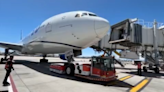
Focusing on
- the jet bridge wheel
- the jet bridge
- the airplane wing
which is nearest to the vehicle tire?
the jet bridge wheel

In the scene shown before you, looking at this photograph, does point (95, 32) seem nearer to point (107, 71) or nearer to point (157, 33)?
point (107, 71)

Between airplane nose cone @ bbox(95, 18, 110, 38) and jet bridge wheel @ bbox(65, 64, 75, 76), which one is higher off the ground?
airplane nose cone @ bbox(95, 18, 110, 38)

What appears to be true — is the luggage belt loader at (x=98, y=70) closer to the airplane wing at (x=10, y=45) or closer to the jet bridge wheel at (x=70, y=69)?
the jet bridge wheel at (x=70, y=69)

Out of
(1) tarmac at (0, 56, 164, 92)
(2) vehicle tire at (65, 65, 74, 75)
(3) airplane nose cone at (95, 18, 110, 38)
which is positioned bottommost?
(1) tarmac at (0, 56, 164, 92)

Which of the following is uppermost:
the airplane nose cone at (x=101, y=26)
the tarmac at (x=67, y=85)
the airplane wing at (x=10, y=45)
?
the airplane nose cone at (x=101, y=26)

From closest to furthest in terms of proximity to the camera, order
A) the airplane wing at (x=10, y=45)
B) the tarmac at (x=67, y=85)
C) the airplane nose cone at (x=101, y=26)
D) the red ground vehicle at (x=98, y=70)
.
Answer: the tarmac at (x=67, y=85) < the red ground vehicle at (x=98, y=70) < the airplane nose cone at (x=101, y=26) < the airplane wing at (x=10, y=45)

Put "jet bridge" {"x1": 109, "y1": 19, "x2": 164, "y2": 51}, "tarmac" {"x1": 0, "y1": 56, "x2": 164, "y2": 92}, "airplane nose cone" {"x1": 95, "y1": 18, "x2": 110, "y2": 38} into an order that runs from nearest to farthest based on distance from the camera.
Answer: "tarmac" {"x1": 0, "y1": 56, "x2": 164, "y2": 92} → "airplane nose cone" {"x1": 95, "y1": 18, "x2": 110, "y2": 38} → "jet bridge" {"x1": 109, "y1": 19, "x2": 164, "y2": 51}

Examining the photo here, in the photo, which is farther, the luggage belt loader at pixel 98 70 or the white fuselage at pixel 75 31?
the white fuselage at pixel 75 31

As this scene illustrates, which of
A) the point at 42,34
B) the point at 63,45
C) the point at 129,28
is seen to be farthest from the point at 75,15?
the point at 129,28

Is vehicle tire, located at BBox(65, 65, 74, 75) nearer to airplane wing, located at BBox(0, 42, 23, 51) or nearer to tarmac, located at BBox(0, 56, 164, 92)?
tarmac, located at BBox(0, 56, 164, 92)

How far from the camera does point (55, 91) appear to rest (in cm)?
602

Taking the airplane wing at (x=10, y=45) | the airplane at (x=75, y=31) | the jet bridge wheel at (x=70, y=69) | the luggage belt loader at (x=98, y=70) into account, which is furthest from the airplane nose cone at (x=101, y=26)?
the airplane wing at (x=10, y=45)

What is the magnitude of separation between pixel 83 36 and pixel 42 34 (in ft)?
18.5

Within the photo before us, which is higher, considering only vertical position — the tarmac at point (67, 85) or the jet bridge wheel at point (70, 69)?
the jet bridge wheel at point (70, 69)
